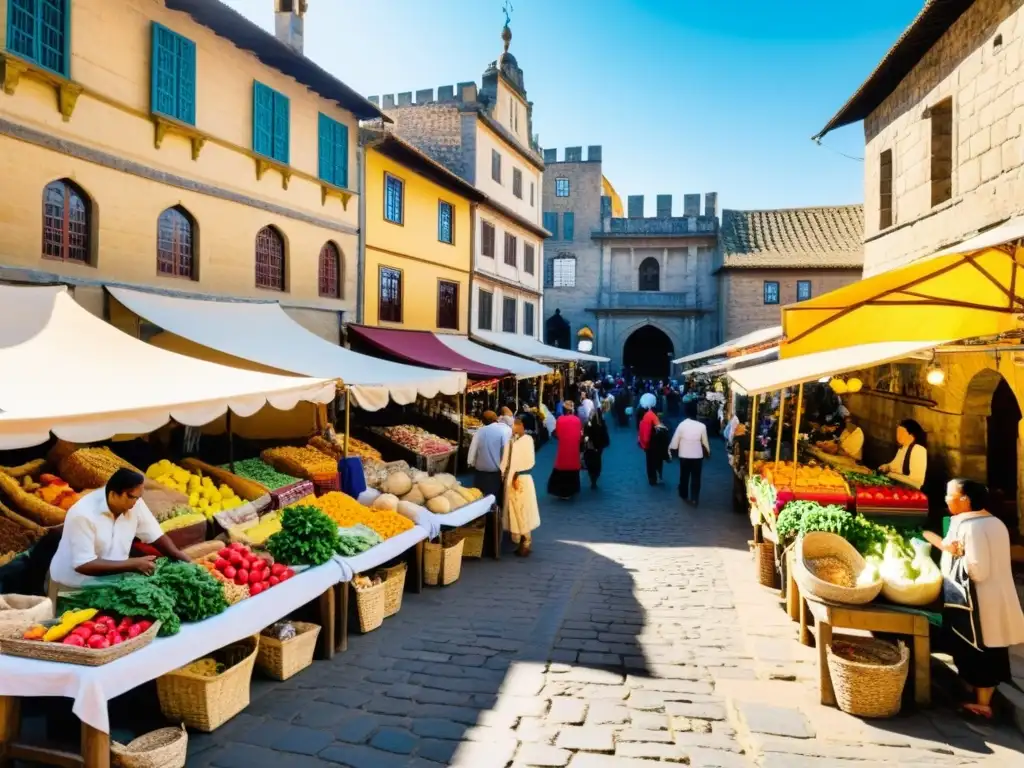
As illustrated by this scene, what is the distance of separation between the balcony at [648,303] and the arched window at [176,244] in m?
30.1

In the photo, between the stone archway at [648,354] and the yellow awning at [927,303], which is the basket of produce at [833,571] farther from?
the stone archway at [648,354]

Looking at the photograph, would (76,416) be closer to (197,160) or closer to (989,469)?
(197,160)

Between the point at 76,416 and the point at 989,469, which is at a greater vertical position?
the point at 76,416

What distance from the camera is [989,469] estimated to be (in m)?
10.3

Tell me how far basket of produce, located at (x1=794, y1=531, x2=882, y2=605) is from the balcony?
110ft

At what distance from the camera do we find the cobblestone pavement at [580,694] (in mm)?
4539

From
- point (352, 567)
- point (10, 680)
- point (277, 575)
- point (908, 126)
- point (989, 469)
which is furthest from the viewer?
point (908, 126)

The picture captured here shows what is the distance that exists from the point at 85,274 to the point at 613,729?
9073 millimetres

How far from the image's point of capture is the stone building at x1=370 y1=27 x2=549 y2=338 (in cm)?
2317

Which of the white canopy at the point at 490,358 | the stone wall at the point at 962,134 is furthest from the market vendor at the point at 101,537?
the white canopy at the point at 490,358

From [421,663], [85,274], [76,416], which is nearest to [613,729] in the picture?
[421,663]

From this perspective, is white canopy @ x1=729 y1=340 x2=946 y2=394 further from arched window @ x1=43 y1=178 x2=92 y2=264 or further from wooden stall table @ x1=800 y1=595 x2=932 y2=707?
arched window @ x1=43 y1=178 x2=92 y2=264

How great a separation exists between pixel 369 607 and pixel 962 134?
1032 cm

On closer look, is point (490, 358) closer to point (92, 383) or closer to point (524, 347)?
point (524, 347)
